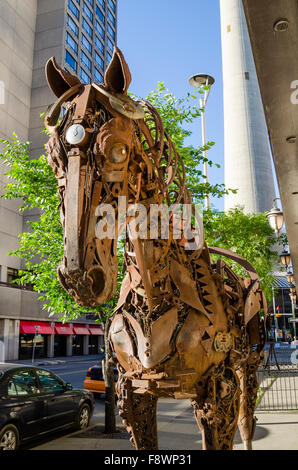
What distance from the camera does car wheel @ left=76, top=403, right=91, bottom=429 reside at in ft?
30.1

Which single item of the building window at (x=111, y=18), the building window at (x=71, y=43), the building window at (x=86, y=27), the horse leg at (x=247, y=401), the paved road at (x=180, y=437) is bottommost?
the paved road at (x=180, y=437)

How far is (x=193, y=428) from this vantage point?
29.3ft

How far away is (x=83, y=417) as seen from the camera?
9.44 m

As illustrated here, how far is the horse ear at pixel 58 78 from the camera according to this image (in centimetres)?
248

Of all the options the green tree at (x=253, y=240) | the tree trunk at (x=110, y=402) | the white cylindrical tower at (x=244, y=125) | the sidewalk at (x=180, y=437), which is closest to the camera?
the sidewalk at (x=180, y=437)

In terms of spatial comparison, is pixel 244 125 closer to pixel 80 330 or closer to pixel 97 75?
pixel 97 75

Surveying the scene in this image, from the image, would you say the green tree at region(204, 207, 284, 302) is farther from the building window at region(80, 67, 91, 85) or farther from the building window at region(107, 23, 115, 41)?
the building window at region(107, 23, 115, 41)

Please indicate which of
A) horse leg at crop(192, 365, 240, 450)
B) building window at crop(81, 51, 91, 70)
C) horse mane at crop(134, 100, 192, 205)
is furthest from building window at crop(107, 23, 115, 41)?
horse leg at crop(192, 365, 240, 450)

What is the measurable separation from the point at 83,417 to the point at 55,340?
30.1 metres

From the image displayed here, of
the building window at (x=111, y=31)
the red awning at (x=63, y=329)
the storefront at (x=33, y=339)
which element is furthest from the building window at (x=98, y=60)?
the storefront at (x=33, y=339)

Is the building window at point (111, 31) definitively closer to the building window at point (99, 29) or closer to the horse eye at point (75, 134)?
the building window at point (99, 29)

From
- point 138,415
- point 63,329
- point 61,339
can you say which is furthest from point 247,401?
point 61,339
